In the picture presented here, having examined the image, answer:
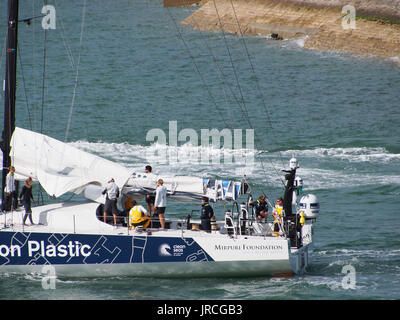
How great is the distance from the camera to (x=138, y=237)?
23.4 metres

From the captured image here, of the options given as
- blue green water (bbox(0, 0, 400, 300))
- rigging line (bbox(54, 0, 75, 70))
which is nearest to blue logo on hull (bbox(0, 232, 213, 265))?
blue green water (bbox(0, 0, 400, 300))

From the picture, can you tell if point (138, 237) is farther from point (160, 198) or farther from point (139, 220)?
point (160, 198)

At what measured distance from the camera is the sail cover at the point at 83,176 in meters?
24.3

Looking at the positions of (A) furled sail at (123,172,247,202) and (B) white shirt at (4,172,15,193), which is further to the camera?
(B) white shirt at (4,172,15,193)

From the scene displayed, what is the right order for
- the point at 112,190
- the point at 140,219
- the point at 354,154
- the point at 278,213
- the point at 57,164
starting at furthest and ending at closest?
1. the point at 354,154
2. the point at 57,164
3. the point at 278,213
4. the point at 112,190
5. the point at 140,219

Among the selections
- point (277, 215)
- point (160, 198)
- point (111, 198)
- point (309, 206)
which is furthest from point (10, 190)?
point (309, 206)

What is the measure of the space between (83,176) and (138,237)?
3049mm

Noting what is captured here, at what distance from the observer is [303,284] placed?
2347cm

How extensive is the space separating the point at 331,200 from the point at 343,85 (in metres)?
20.2

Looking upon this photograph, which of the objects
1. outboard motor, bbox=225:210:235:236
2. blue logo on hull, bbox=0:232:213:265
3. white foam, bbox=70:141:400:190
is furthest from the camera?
white foam, bbox=70:141:400:190

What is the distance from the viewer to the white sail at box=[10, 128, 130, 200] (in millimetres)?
24688

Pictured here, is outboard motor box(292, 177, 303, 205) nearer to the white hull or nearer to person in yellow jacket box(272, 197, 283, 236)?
person in yellow jacket box(272, 197, 283, 236)

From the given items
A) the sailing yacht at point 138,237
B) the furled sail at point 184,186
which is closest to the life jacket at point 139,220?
the sailing yacht at point 138,237

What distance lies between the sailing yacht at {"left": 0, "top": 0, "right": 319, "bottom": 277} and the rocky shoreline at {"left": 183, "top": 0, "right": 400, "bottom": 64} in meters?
30.1
